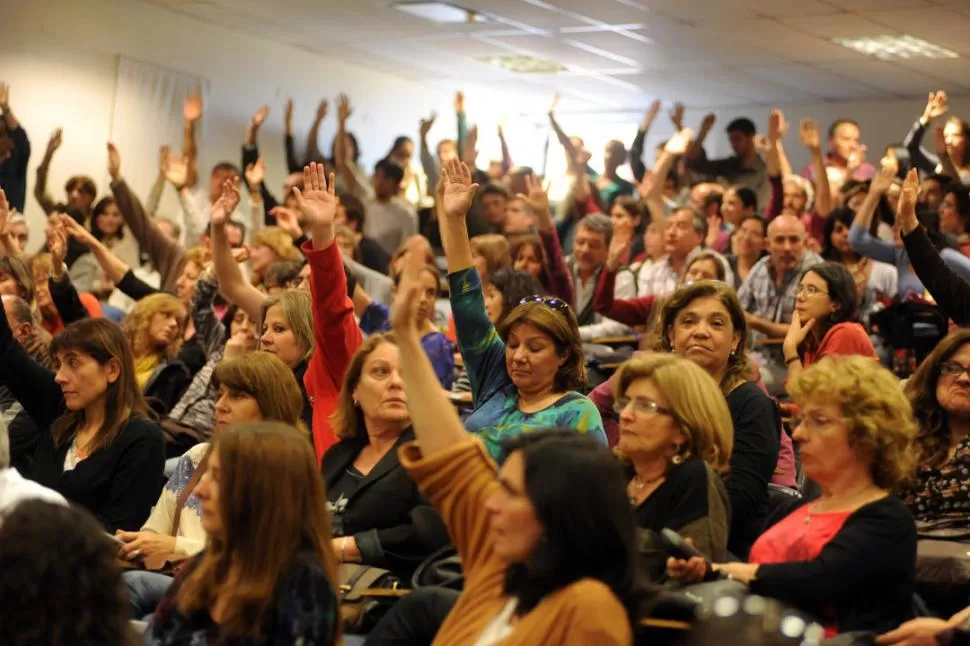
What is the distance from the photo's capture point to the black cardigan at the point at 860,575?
8.57ft

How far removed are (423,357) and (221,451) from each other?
0.39 meters

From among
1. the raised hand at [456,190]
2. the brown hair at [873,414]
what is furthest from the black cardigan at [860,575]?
the raised hand at [456,190]

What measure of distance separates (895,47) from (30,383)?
7.76 m

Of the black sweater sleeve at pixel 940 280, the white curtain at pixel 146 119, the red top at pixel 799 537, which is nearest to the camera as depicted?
the red top at pixel 799 537

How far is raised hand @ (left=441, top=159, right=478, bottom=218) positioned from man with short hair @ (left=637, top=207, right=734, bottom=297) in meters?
3.02

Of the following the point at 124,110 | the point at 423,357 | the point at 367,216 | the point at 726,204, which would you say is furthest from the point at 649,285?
the point at 124,110

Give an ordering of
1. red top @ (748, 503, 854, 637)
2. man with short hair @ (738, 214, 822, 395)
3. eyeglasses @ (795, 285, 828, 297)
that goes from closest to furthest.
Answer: red top @ (748, 503, 854, 637) < eyeglasses @ (795, 285, 828, 297) < man with short hair @ (738, 214, 822, 395)

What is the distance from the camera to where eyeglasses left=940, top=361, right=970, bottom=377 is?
346 centimetres

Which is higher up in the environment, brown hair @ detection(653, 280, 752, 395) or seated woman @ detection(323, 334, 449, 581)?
brown hair @ detection(653, 280, 752, 395)

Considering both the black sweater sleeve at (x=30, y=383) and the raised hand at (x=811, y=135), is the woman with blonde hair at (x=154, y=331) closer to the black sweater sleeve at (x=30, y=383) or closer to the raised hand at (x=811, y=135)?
the black sweater sleeve at (x=30, y=383)

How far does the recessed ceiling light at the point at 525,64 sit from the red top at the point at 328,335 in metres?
8.02

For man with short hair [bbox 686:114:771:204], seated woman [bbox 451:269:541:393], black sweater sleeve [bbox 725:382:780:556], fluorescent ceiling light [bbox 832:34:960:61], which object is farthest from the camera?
fluorescent ceiling light [bbox 832:34:960:61]

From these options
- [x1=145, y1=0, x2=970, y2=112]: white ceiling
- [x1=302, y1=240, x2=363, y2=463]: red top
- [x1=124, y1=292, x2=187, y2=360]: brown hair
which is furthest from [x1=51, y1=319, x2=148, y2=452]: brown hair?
[x1=145, y1=0, x2=970, y2=112]: white ceiling

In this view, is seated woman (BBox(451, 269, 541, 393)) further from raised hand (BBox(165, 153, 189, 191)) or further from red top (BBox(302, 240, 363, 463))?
raised hand (BBox(165, 153, 189, 191))
